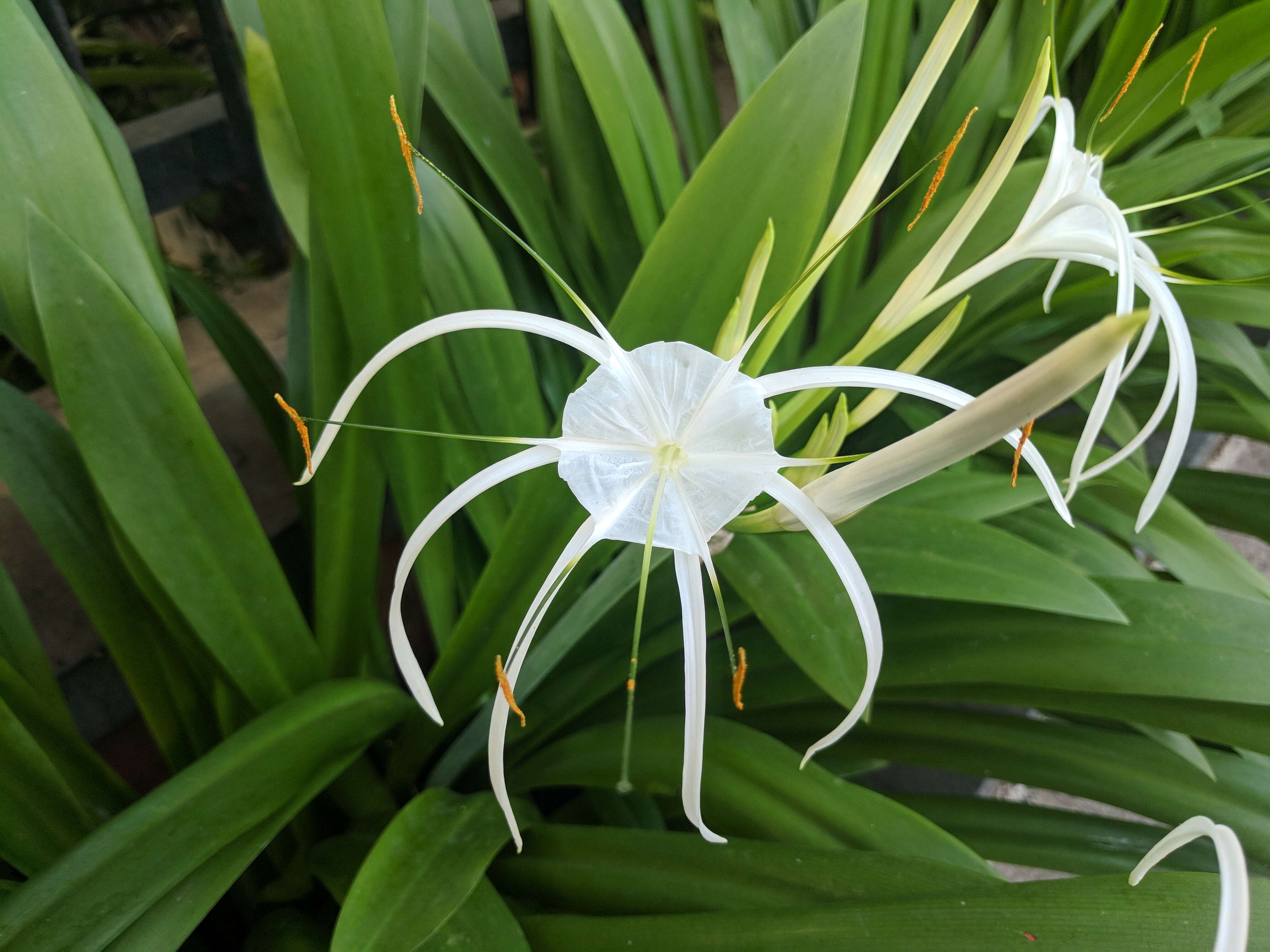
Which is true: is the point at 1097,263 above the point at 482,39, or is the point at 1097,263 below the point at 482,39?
below

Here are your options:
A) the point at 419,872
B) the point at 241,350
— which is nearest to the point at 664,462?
the point at 419,872

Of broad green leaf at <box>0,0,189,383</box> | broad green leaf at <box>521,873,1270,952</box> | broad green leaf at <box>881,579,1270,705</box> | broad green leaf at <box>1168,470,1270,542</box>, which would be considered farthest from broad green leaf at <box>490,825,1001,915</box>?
broad green leaf at <box>1168,470,1270,542</box>

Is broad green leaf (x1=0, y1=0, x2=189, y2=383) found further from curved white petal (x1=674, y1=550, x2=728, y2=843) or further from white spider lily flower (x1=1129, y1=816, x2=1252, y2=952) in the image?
white spider lily flower (x1=1129, y1=816, x2=1252, y2=952)

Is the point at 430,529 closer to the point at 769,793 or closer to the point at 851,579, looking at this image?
the point at 851,579

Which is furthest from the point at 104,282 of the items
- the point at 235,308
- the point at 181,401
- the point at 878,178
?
the point at 235,308

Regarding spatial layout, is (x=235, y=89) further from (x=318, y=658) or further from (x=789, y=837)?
(x=789, y=837)
